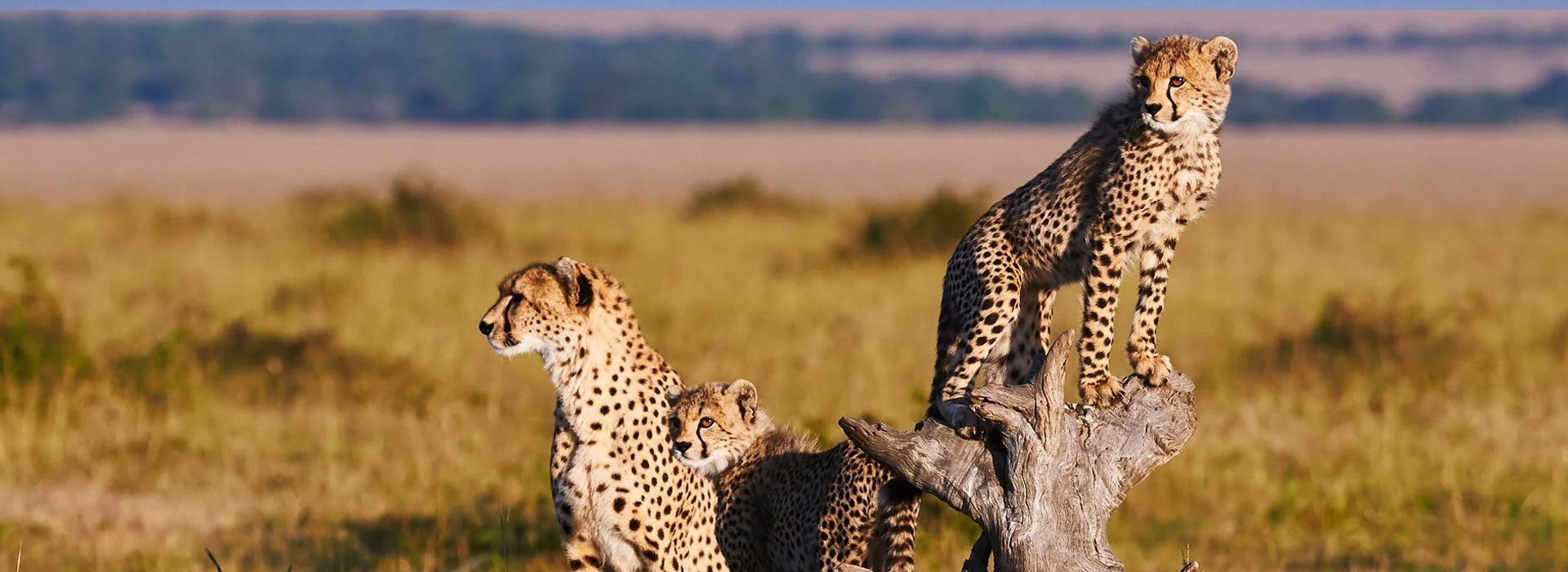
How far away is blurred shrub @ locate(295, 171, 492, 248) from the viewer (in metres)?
15.2

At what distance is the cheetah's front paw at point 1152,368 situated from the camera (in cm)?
424

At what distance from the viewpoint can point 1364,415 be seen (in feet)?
27.9

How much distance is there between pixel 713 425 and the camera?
4.65 metres

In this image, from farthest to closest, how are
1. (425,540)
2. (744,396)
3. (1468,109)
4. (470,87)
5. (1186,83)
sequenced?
(470,87) → (1468,109) → (425,540) → (744,396) → (1186,83)

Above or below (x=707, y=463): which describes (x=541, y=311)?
above

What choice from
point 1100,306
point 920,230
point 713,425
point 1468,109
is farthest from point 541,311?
point 1468,109

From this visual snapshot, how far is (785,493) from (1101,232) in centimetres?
120

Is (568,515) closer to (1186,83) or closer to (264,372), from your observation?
(1186,83)

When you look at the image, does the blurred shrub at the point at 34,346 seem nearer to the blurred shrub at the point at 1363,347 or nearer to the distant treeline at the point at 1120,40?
the blurred shrub at the point at 1363,347

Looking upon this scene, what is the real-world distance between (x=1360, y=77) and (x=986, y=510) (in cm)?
10391

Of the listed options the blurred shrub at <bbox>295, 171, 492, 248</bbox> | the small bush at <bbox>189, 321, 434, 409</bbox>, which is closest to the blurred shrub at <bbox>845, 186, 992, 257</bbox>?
the blurred shrub at <bbox>295, 171, 492, 248</bbox>

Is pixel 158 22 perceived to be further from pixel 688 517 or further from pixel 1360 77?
pixel 688 517

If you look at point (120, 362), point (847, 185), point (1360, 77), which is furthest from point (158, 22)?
point (120, 362)

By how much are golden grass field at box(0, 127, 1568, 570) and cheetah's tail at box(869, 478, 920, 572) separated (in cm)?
152
